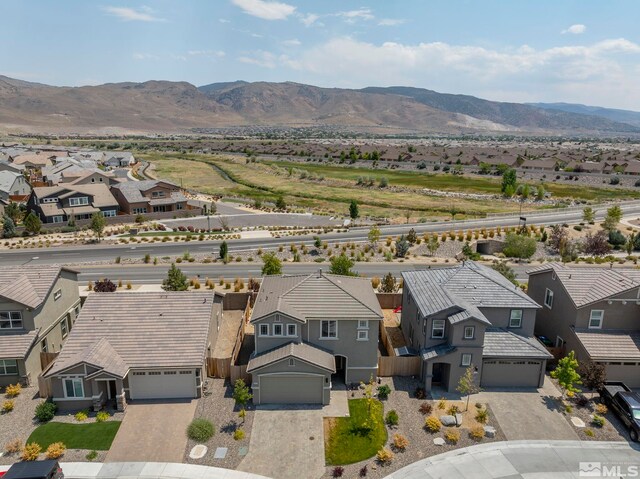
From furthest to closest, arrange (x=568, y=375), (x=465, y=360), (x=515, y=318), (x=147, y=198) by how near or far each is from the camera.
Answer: (x=147, y=198)
(x=515, y=318)
(x=465, y=360)
(x=568, y=375)

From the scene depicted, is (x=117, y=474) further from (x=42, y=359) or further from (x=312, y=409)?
(x=42, y=359)

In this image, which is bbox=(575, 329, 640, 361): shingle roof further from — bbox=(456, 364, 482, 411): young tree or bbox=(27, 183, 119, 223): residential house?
bbox=(27, 183, 119, 223): residential house

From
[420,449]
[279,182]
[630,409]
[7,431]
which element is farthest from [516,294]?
[279,182]

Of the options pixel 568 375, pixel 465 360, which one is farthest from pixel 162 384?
pixel 568 375

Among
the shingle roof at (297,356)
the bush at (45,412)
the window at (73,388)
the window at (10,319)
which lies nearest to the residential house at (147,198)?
the window at (10,319)

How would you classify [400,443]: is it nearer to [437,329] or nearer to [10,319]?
[437,329]

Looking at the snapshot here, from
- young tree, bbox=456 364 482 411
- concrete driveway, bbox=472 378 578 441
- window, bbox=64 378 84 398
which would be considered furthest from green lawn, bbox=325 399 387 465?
window, bbox=64 378 84 398

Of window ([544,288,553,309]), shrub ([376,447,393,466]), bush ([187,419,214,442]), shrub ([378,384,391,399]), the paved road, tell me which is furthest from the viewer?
the paved road
